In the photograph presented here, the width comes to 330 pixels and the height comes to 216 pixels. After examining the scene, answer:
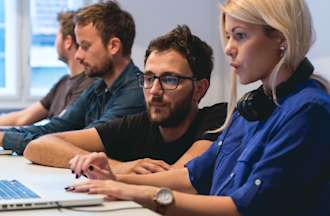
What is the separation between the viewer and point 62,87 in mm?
3932

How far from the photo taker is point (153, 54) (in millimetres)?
2336

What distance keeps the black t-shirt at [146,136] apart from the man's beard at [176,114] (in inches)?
2.4

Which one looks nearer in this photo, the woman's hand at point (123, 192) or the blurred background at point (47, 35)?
the woman's hand at point (123, 192)

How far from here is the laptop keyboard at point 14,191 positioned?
1534mm

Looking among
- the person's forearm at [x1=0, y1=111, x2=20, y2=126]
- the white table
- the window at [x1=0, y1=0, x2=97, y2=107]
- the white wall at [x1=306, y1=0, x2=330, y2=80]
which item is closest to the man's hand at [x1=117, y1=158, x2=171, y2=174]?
the white table

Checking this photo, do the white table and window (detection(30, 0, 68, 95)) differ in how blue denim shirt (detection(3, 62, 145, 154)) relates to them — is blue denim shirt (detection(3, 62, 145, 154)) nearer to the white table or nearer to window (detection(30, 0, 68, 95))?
the white table

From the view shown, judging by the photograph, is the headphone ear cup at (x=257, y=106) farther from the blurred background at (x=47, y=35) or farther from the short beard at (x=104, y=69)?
the blurred background at (x=47, y=35)

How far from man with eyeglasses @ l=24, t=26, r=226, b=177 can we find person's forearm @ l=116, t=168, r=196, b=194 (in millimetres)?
247

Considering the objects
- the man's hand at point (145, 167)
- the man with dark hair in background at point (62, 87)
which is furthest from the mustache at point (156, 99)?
the man with dark hair in background at point (62, 87)

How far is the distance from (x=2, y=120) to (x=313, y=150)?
305cm

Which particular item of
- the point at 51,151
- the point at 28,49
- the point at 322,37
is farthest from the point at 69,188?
the point at 28,49

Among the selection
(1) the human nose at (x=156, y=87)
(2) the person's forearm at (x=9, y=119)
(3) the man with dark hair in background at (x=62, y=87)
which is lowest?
(2) the person's forearm at (x=9, y=119)

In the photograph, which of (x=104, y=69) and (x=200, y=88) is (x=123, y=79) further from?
(x=200, y=88)

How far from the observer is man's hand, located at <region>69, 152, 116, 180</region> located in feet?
5.87
